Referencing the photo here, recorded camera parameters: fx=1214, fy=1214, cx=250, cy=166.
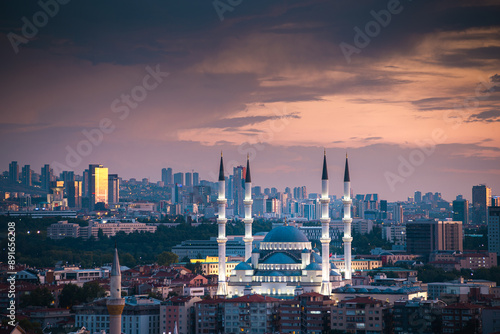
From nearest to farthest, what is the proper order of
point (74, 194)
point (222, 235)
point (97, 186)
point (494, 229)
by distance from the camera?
1. point (222, 235)
2. point (494, 229)
3. point (74, 194)
4. point (97, 186)

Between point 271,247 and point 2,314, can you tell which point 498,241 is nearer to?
point 271,247

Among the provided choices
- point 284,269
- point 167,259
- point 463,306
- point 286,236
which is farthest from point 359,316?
point 167,259

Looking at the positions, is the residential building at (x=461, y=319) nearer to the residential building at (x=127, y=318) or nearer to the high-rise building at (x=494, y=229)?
the residential building at (x=127, y=318)

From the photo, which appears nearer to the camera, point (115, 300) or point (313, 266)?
point (115, 300)

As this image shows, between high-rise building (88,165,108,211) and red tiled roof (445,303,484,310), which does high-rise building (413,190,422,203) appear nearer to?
high-rise building (88,165,108,211)

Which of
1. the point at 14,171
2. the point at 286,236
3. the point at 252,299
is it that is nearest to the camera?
the point at 252,299

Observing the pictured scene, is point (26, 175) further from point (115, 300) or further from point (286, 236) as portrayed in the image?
point (115, 300)

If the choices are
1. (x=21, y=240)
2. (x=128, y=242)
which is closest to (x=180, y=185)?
(x=128, y=242)
